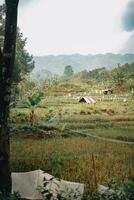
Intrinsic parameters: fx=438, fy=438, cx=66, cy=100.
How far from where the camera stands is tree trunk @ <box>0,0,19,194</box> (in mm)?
5188

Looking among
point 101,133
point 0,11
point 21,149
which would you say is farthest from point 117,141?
point 0,11

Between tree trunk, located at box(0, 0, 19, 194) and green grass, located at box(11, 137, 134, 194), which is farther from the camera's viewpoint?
green grass, located at box(11, 137, 134, 194)

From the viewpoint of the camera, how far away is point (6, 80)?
5.20m

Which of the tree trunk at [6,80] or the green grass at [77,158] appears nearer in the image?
the tree trunk at [6,80]

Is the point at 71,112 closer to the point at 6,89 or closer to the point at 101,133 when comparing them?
the point at 101,133

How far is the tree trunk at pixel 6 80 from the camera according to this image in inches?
204

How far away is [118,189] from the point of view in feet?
13.8

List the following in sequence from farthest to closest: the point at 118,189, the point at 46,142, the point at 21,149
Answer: the point at 46,142
the point at 21,149
the point at 118,189

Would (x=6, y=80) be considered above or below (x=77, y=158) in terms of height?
above

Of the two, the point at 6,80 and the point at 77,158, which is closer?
the point at 6,80

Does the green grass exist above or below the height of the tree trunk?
below

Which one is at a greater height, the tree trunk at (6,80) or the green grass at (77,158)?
the tree trunk at (6,80)

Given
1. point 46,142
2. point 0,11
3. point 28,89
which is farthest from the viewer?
point 28,89

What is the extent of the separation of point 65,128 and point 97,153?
528 centimetres
